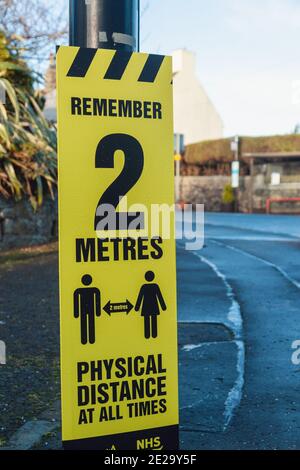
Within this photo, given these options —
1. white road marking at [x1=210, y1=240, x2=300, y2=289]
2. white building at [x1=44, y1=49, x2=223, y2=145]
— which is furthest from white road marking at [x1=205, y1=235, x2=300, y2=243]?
white building at [x1=44, y1=49, x2=223, y2=145]

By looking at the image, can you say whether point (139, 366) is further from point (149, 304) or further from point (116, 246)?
point (116, 246)

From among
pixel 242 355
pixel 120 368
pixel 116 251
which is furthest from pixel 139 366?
pixel 242 355

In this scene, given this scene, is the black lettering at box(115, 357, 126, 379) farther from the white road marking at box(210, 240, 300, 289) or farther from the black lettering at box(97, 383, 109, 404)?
the white road marking at box(210, 240, 300, 289)

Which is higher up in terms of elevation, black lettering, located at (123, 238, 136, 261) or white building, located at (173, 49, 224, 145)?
white building, located at (173, 49, 224, 145)

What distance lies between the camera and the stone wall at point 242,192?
98.7ft

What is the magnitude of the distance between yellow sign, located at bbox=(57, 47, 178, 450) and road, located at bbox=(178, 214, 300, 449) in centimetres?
106

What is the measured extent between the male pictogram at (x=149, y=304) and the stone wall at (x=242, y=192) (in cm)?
2747

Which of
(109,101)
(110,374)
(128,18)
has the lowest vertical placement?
(110,374)

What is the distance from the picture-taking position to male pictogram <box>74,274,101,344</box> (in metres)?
2.90

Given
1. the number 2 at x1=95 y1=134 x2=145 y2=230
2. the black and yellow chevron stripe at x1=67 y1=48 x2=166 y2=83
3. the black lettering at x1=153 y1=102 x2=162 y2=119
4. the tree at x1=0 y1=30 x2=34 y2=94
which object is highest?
the tree at x1=0 y1=30 x2=34 y2=94

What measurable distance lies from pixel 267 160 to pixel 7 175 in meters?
20.6

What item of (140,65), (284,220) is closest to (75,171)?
(140,65)
